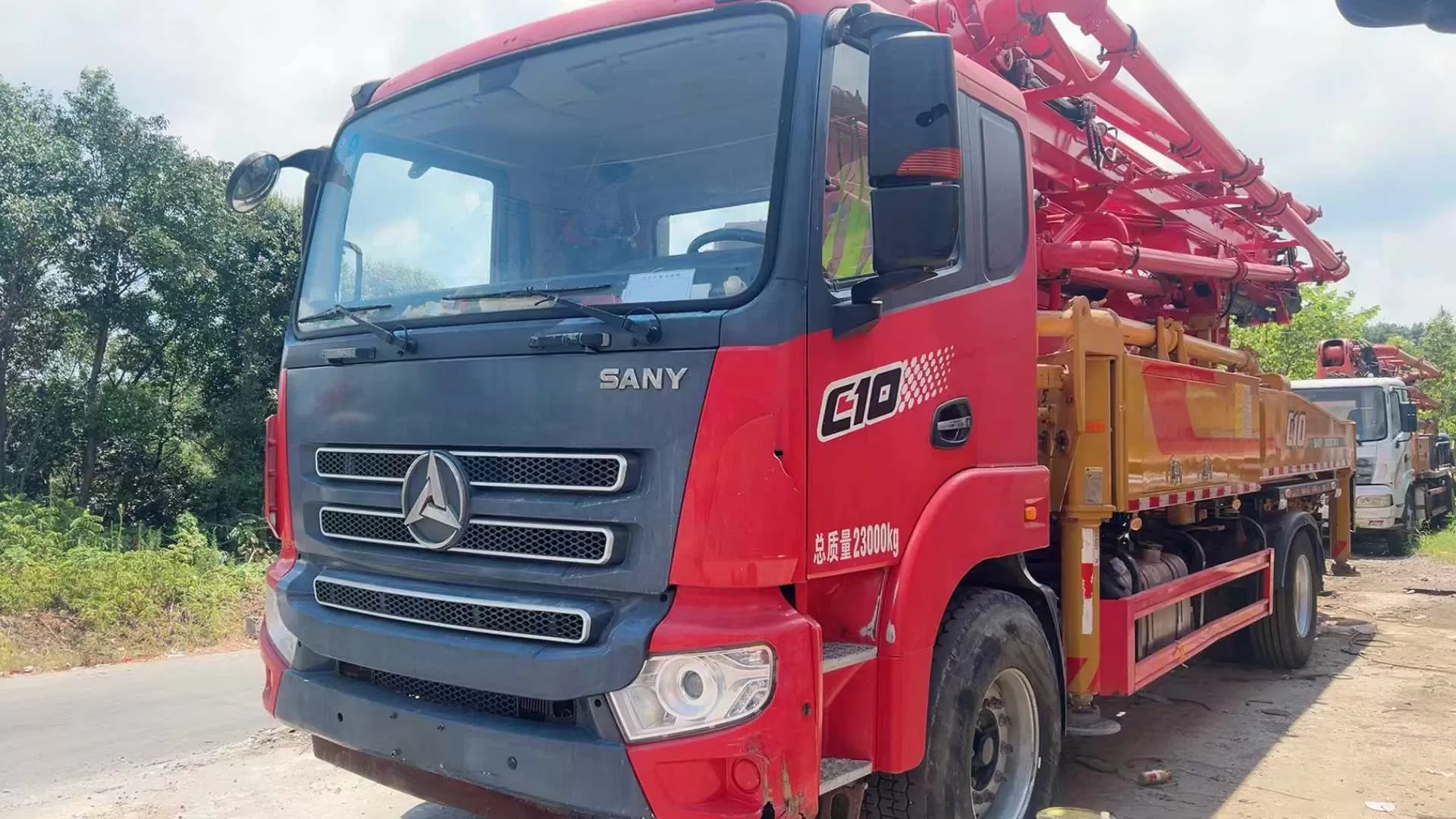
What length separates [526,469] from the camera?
2830 mm

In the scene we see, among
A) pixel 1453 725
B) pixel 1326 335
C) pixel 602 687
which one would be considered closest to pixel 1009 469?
pixel 602 687

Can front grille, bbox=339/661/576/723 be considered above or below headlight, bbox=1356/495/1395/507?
below

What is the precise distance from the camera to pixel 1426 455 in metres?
17.0

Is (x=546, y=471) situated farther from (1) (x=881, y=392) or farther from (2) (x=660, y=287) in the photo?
(1) (x=881, y=392)

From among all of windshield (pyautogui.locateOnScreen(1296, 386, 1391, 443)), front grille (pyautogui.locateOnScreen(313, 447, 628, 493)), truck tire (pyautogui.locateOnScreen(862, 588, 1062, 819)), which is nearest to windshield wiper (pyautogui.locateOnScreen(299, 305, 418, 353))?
front grille (pyautogui.locateOnScreen(313, 447, 628, 493))

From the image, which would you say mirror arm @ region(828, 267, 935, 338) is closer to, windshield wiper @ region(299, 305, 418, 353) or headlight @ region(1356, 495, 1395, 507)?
windshield wiper @ region(299, 305, 418, 353)

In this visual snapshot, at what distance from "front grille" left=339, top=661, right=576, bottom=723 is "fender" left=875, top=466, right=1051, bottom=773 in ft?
2.97

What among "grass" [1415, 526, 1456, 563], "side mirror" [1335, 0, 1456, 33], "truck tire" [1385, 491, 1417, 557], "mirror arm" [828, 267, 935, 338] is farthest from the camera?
"truck tire" [1385, 491, 1417, 557]

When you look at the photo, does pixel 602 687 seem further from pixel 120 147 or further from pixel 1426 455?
pixel 1426 455

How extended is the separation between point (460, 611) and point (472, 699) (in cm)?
25

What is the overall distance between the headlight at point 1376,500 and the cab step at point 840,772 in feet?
48.1

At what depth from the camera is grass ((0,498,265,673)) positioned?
7.78 m

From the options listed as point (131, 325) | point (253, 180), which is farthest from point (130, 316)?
point (253, 180)

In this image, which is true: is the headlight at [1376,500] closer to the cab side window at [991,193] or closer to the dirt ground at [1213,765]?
the dirt ground at [1213,765]
